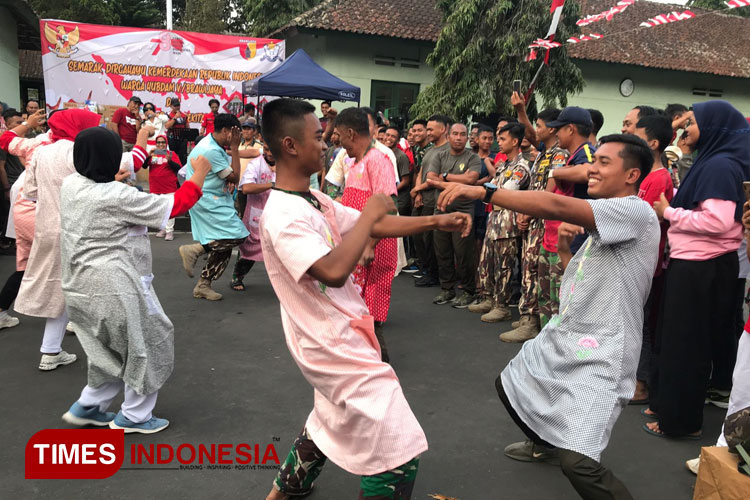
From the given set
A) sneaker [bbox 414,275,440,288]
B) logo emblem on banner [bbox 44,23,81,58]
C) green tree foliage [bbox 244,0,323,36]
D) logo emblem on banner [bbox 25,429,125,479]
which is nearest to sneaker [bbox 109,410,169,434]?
logo emblem on banner [bbox 25,429,125,479]

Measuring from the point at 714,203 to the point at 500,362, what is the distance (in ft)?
7.28

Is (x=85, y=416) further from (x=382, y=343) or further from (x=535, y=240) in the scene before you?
(x=535, y=240)

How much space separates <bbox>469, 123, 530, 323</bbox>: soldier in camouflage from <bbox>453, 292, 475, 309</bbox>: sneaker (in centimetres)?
40

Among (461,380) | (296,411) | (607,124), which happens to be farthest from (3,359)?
(607,124)

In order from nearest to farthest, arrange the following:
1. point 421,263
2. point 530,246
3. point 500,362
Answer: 1. point 500,362
2. point 530,246
3. point 421,263

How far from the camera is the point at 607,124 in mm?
20812

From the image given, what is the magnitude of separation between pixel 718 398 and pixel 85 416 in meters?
4.31

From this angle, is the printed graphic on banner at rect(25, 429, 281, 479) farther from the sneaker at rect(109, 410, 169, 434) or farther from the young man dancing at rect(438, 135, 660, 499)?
the young man dancing at rect(438, 135, 660, 499)

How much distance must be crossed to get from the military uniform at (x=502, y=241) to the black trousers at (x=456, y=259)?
1.33ft

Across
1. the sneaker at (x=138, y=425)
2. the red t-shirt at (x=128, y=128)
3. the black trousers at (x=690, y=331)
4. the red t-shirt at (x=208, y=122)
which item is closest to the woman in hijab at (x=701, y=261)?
the black trousers at (x=690, y=331)

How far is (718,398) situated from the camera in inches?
167

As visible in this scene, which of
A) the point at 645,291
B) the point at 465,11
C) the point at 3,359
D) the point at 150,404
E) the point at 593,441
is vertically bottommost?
the point at 3,359

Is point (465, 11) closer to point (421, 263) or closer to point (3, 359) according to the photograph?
point (421, 263)

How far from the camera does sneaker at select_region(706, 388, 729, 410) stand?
4191 mm
